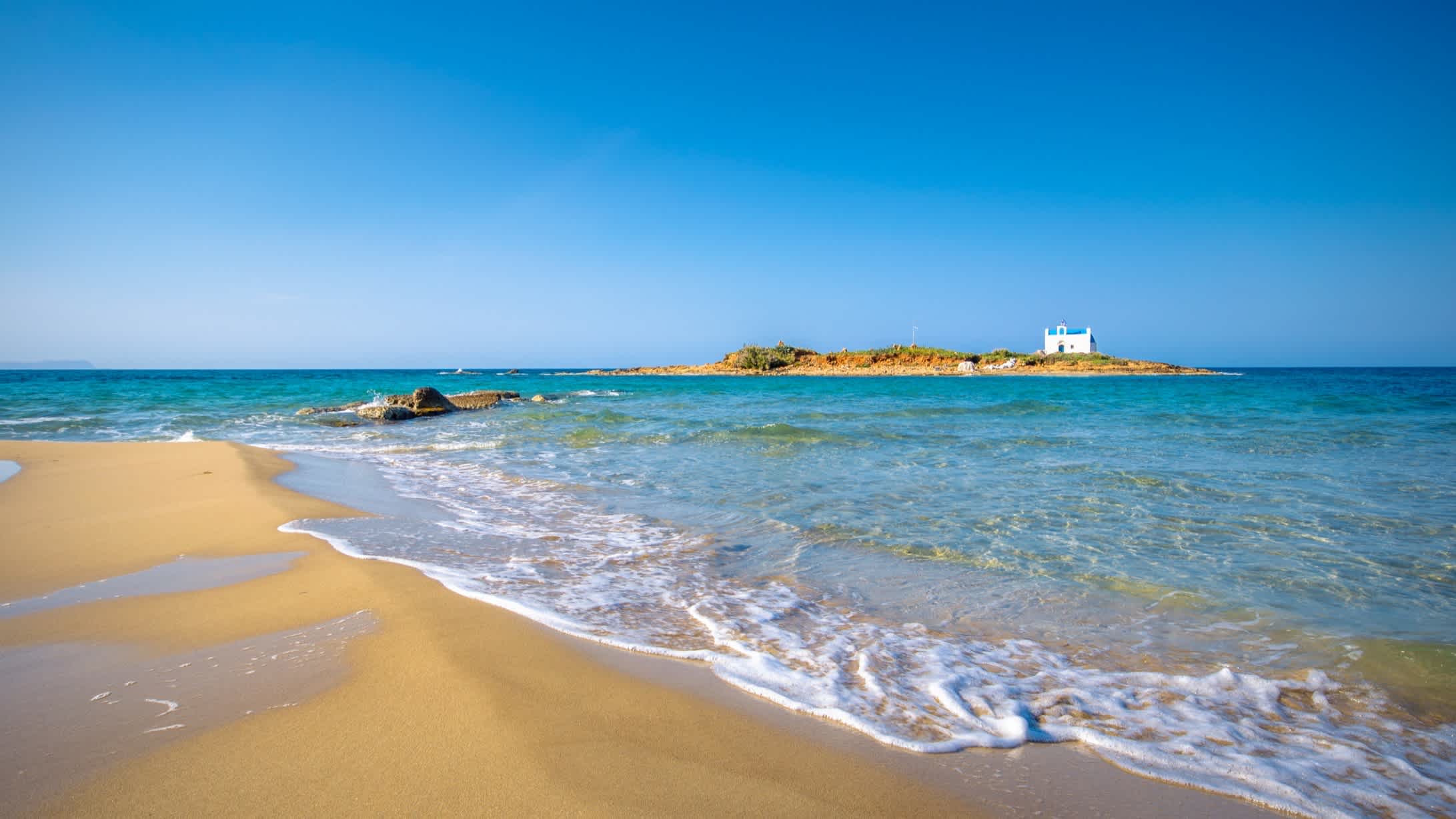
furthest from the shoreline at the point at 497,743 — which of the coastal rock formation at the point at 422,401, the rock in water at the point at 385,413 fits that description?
the coastal rock formation at the point at 422,401

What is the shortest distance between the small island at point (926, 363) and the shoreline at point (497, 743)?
6792cm

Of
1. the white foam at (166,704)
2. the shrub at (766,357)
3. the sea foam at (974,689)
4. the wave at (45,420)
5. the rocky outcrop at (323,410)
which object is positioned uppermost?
the shrub at (766,357)

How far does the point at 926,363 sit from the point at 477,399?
5748 cm

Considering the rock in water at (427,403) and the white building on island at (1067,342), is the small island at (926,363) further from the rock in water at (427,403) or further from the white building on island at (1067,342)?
the rock in water at (427,403)

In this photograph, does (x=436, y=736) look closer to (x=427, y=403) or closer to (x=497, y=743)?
(x=497, y=743)

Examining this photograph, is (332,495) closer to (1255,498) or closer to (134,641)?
(134,641)

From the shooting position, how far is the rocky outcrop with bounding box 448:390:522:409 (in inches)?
856

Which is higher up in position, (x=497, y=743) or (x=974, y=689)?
(x=497, y=743)

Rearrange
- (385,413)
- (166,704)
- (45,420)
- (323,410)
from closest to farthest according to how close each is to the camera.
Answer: (166,704) < (45,420) < (385,413) < (323,410)

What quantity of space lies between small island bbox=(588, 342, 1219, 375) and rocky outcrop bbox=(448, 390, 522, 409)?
1982 inches

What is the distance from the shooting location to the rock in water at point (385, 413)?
57.0ft

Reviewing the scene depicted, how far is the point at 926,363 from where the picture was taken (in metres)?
70.9

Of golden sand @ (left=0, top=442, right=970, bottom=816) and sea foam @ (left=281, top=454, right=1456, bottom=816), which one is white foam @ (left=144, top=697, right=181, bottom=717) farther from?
sea foam @ (left=281, top=454, right=1456, bottom=816)

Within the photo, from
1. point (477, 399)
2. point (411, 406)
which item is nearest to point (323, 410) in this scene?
point (411, 406)
